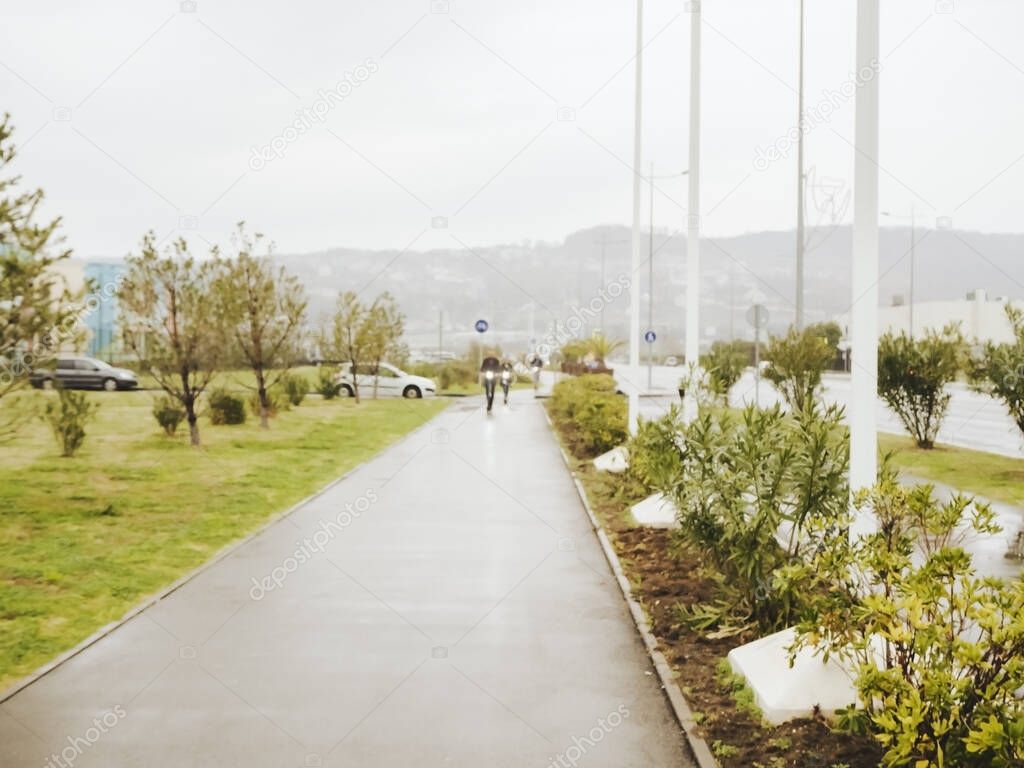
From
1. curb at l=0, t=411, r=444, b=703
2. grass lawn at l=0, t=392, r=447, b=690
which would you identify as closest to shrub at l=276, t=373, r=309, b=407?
grass lawn at l=0, t=392, r=447, b=690

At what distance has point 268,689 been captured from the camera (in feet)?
18.8

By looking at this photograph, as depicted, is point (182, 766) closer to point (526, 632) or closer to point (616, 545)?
point (526, 632)

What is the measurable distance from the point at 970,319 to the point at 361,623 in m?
75.2

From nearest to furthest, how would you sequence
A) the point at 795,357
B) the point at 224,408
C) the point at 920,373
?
the point at 920,373, the point at 795,357, the point at 224,408

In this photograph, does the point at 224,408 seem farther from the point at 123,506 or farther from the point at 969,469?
the point at 969,469

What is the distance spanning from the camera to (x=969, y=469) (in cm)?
1641

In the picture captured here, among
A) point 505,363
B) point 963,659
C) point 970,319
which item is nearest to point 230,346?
point 505,363

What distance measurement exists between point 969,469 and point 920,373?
2861 mm

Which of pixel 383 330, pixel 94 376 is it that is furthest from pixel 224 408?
pixel 94 376

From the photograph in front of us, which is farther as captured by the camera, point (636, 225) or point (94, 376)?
point (94, 376)

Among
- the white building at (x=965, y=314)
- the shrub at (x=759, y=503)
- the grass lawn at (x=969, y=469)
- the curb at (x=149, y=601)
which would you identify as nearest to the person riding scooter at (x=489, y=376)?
the grass lawn at (x=969, y=469)

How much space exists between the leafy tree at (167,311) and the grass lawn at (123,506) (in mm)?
2061

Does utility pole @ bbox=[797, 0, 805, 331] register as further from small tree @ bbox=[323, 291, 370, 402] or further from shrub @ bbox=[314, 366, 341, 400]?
shrub @ bbox=[314, 366, 341, 400]

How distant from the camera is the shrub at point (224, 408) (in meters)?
26.0
